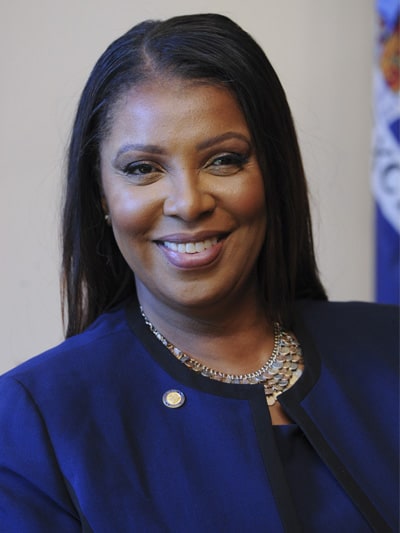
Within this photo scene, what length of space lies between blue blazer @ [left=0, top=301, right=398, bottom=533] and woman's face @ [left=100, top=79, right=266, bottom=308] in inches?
6.3

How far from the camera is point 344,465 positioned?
54.6 inches

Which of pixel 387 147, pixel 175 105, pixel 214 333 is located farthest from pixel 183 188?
pixel 387 147

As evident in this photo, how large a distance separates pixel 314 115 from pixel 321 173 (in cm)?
19

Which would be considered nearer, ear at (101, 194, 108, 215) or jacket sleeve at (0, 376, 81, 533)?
jacket sleeve at (0, 376, 81, 533)

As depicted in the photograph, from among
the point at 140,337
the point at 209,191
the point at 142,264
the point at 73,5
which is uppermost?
the point at 73,5

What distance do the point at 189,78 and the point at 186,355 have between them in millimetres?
486

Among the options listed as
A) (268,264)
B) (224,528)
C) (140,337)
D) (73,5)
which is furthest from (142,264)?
(73,5)

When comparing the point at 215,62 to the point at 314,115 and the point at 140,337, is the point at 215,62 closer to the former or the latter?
the point at 140,337

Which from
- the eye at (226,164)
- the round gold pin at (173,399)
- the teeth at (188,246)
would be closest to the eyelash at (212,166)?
the eye at (226,164)

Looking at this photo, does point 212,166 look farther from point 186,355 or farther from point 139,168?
point 186,355

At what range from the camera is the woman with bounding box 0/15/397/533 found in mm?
1264

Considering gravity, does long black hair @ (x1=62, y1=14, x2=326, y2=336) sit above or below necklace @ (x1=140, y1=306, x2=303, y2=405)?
above

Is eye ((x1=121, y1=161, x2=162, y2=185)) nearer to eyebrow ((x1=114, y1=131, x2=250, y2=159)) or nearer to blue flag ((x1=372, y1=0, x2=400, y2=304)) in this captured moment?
eyebrow ((x1=114, y1=131, x2=250, y2=159))

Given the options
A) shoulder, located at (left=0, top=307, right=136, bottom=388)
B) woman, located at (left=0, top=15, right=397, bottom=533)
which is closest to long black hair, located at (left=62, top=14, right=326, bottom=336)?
woman, located at (left=0, top=15, right=397, bottom=533)
